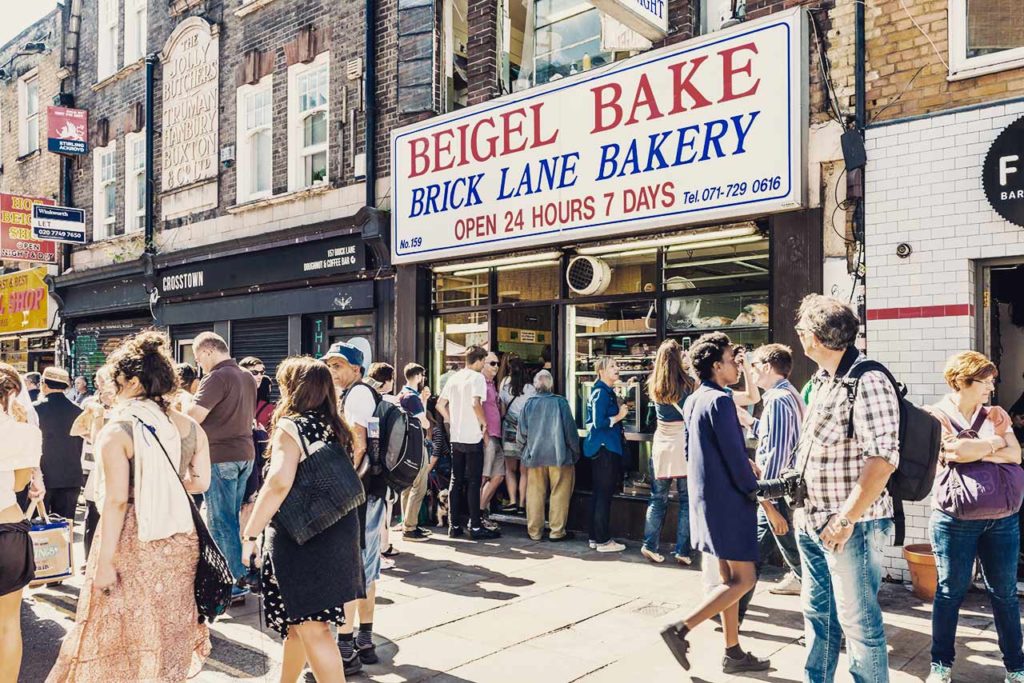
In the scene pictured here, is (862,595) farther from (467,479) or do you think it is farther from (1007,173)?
(467,479)

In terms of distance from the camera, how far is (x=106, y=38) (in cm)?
1658

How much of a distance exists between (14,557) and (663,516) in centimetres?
519

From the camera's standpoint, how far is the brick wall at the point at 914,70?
649 cm

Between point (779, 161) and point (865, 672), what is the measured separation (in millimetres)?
4784

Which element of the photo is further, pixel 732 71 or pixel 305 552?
pixel 732 71

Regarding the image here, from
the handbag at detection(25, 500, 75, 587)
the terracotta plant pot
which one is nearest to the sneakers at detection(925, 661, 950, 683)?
the terracotta plant pot

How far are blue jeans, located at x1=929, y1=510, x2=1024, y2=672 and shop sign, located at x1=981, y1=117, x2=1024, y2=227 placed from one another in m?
2.77

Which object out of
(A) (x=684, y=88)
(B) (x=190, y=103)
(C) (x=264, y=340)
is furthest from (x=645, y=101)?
(B) (x=190, y=103)

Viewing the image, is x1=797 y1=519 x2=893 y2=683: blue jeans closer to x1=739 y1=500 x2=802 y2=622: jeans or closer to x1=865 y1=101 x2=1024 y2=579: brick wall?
x1=739 y1=500 x2=802 y2=622: jeans

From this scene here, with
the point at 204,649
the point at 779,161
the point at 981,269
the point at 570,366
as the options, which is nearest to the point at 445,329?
the point at 570,366

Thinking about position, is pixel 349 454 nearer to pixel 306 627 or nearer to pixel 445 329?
pixel 306 627

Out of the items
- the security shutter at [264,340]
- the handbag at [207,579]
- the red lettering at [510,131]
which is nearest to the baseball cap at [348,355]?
the handbag at [207,579]

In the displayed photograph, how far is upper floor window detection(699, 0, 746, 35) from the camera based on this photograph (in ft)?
26.0

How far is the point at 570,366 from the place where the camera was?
930 centimetres
